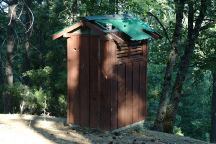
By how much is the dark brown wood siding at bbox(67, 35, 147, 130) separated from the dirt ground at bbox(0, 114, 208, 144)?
261 mm

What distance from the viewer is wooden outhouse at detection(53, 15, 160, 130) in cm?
960

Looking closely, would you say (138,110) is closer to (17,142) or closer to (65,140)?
(65,140)

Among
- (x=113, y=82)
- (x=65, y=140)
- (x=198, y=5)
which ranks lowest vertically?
(x=65, y=140)

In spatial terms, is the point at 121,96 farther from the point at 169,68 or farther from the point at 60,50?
the point at 60,50

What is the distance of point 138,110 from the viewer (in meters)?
10.8

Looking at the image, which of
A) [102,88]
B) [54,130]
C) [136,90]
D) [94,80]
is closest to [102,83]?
[102,88]

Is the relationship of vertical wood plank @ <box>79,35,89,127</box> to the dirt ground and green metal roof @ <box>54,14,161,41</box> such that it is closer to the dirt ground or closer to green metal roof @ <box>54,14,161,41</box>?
the dirt ground

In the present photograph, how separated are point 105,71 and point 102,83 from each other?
0.97 feet

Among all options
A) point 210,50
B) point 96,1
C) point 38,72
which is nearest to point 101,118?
point 96,1

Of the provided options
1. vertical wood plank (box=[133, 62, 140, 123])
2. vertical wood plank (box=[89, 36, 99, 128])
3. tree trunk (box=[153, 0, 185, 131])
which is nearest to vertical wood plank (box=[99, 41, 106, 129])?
vertical wood plank (box=[89, 36, 99, 128])

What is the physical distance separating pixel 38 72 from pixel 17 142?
37.8ft

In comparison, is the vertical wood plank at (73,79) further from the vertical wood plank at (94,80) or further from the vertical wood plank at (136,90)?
the vertical wood plank at (136,90)

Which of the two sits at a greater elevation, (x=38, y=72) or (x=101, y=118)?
(x=38, y=72)

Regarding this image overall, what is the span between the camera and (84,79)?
998 centimetres
